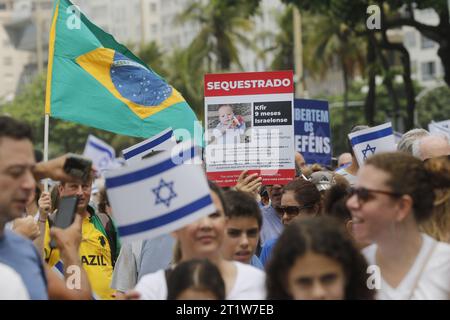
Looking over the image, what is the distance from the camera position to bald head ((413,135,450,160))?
8.52 meters

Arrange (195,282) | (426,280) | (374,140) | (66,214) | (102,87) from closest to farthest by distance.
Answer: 1. (195,282)
2. (426,280)
3. (66,214)
4. (374,140)
5. (102,87)

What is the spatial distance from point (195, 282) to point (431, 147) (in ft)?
11.3

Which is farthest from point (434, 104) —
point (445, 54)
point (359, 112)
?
point (445, 54)

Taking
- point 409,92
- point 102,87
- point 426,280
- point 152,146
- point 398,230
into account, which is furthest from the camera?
point 409,92

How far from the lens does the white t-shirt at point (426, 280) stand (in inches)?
219

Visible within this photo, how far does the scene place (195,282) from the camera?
5445 millimetres

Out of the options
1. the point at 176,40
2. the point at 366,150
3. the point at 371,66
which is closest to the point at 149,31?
the point at 176,40

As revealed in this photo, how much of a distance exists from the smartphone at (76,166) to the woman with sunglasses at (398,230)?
1096mm

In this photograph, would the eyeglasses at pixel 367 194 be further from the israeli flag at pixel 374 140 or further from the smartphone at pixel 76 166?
the israeli flag at pixel 374 140

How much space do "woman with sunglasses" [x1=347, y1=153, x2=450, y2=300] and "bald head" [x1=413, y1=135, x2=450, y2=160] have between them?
2629 millimetres

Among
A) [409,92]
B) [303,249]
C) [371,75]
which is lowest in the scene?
[303,249]

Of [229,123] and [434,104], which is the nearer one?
[229,123]

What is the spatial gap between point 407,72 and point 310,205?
59.4 feet

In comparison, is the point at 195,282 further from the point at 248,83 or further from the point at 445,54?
the point at 445,54
